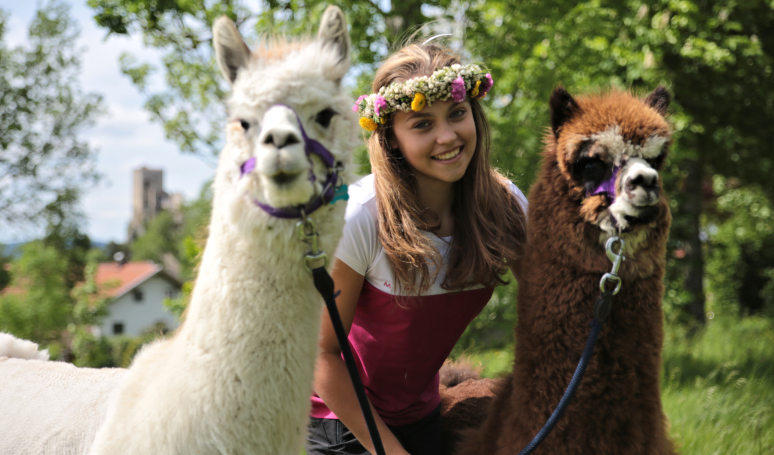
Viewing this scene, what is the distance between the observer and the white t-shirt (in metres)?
2.11

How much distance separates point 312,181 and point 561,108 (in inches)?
42.3

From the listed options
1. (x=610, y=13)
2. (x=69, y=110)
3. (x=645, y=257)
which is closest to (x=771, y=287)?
(x=610, y=13)

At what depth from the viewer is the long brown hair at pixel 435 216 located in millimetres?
2133

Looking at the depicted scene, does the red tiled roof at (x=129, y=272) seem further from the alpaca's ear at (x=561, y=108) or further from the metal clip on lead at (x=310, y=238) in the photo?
the metal clip on lead at (x=310, y=238)

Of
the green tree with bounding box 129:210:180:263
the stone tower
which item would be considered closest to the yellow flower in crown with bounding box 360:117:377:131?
the green tree with bounding box 129:210:180:263

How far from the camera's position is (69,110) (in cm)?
2338

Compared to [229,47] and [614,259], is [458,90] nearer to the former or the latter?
[614,259]

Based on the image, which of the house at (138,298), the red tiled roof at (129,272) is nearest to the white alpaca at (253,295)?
the red tiled roof at (129,272)

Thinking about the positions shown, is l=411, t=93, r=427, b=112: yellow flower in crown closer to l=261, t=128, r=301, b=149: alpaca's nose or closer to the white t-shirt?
the white t-shirt

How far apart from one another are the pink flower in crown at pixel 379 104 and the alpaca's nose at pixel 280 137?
3.37ft

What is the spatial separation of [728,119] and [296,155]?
10.4 metres

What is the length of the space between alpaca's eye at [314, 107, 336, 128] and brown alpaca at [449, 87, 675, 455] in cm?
85

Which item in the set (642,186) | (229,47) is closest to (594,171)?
(642,186)

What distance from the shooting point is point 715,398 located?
14.3 ft
